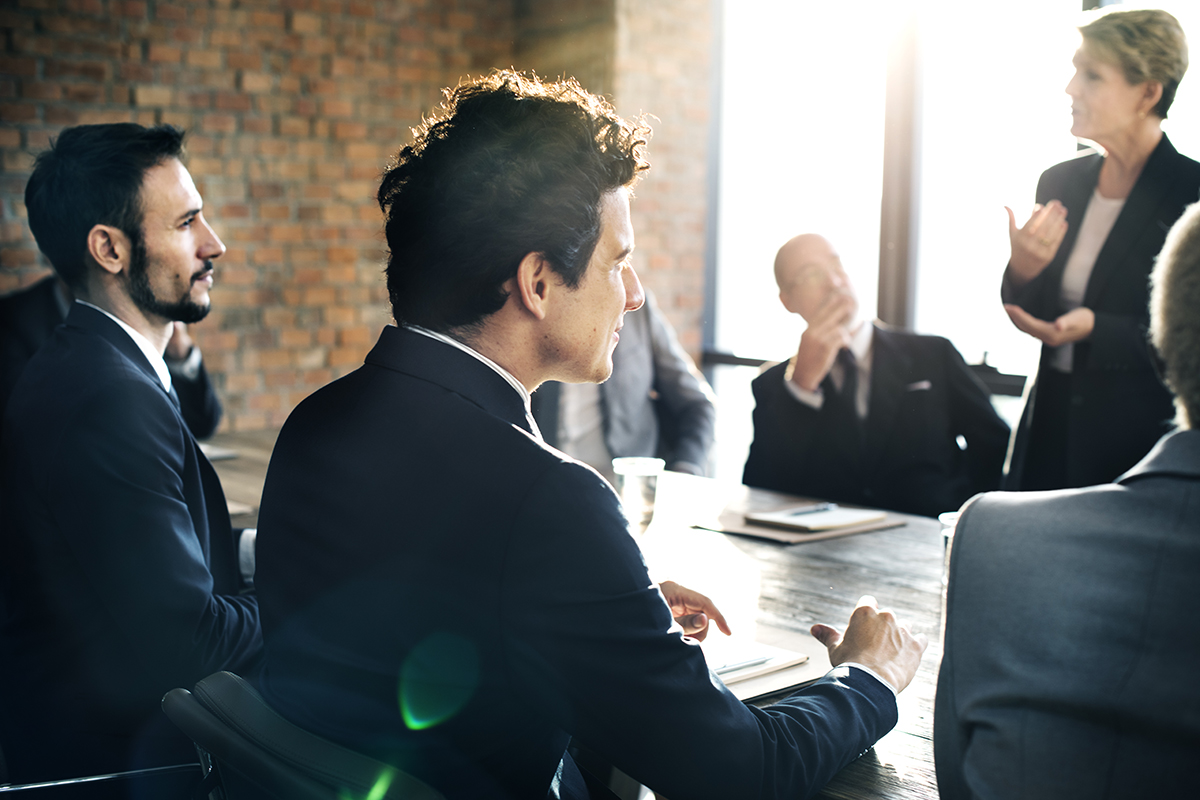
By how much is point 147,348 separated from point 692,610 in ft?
3.49

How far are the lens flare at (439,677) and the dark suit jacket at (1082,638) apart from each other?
0.41 m

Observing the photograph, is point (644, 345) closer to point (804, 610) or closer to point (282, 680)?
point (804, 610)

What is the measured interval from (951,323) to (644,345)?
4.58ft

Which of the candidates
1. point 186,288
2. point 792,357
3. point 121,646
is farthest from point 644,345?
point 121,646

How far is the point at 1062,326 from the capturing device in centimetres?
231

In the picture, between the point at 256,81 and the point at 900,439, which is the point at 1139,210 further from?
the point at 256,81

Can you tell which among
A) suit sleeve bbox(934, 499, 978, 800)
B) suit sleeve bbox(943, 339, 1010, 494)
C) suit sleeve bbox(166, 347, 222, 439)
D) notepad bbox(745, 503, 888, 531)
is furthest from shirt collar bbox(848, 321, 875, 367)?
suit sleeve bbox(934, 499, 978, 800)

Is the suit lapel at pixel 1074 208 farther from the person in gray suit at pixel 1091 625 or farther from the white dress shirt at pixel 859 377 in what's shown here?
the person in gray suit at pixel 1091 625

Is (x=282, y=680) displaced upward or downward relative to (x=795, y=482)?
upward

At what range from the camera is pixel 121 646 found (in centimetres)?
140

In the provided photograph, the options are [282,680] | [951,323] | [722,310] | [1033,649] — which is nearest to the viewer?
[1033,649]

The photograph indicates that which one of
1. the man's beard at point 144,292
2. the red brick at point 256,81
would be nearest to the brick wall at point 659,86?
the red brick at point 256,81

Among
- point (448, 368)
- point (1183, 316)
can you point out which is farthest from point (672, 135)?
point (1183, 316)

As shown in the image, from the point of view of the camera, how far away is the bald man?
271cm
